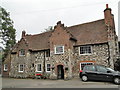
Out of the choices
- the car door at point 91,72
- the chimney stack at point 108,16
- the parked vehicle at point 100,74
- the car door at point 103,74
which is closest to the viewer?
the parked vehicle at point 100,74

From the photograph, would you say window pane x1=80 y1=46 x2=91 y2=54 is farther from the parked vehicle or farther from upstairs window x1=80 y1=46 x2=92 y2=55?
the parked vehicle

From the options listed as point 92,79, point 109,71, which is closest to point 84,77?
point 92,79

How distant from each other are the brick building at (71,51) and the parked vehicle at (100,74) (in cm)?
322

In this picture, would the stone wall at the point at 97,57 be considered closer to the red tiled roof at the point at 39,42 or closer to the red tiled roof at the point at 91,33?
the red tiled roof at the point at 91,33

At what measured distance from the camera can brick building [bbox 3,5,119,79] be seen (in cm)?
1764

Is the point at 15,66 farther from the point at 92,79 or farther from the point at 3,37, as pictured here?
the point at 92,79

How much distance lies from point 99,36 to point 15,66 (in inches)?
680

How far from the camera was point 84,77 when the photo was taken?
15.0 m

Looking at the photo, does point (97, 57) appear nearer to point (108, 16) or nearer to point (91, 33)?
point (91, 33)

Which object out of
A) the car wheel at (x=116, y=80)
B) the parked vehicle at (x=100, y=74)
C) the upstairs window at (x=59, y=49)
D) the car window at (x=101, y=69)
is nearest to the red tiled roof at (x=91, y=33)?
the upstairs window at (x=59, y=49)

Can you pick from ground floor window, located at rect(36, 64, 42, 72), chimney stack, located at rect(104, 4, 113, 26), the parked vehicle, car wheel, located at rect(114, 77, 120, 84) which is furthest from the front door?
chimney stack, located at rect(104, 4, 113, 26)

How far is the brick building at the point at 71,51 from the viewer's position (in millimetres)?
17641

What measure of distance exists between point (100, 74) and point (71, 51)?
637 cm

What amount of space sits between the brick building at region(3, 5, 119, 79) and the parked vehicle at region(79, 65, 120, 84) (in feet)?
10.6
